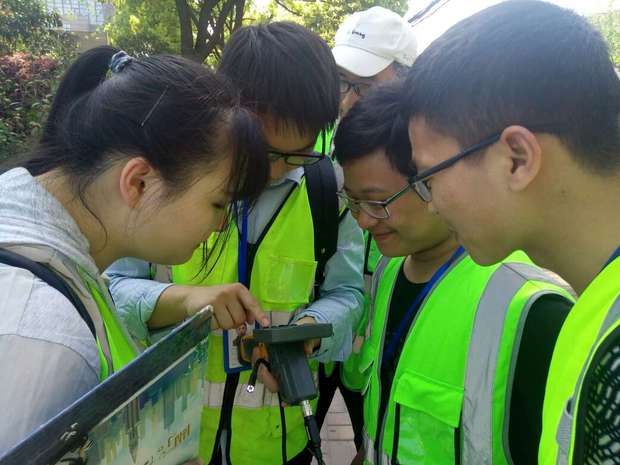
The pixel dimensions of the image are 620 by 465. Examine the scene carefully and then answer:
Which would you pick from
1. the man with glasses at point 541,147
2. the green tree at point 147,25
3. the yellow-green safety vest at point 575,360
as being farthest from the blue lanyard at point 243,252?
the green tree at point 147,25

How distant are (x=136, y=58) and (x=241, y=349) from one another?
875mm

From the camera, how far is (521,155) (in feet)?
3.25

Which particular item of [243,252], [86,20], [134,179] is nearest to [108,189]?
[134,179]

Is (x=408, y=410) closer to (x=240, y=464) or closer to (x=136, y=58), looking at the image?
(x=240, y=464)

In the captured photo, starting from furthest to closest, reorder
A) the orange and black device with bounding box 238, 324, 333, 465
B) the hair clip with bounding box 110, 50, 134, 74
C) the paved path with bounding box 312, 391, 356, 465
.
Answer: the paved path with bounding box 312, 391, 356, 465 → the orange and black device with bounding box 238, 324, 333, 465 → the hair clip with bounding box 110, 50, 134, 74

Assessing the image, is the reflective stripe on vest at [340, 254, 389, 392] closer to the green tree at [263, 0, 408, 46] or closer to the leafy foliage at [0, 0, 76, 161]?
the leafy foliage at [0, 0, 76, 161]

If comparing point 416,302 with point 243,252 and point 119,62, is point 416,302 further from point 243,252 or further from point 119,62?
point 119,62

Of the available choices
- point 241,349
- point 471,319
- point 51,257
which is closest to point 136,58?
point 51,257

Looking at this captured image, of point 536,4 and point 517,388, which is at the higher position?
point 536,4

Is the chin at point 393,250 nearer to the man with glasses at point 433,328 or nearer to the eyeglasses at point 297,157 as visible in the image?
the man with glasses at point 433,328

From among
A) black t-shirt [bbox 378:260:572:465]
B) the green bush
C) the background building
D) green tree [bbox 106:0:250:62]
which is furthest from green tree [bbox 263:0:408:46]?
black t-shirt [bbox 378:260:572:465]

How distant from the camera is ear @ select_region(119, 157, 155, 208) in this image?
107cm

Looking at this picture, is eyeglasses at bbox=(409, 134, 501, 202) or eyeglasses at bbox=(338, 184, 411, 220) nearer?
eyeglasses at bbox=(409, 134, 501, 202)

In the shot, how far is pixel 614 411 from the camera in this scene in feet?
2.29
